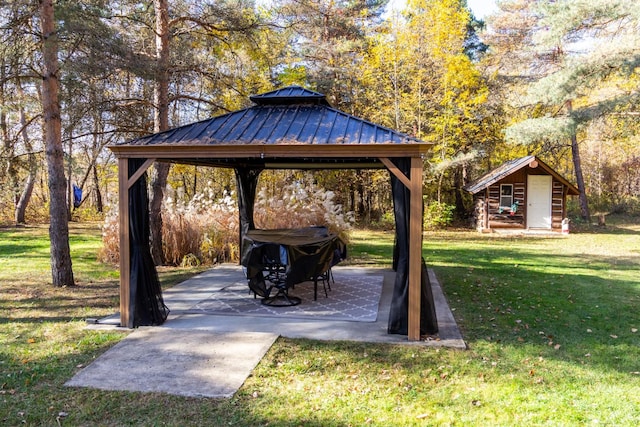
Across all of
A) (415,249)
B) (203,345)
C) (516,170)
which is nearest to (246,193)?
(203,345)

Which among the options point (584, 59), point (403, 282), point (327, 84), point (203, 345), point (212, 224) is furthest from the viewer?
point (327, 84)

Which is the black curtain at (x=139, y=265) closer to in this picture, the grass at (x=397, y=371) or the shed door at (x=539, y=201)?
the grass at (x=397, y=371)

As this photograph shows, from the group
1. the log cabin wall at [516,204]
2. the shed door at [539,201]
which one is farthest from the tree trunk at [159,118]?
the shed door at [539,201]

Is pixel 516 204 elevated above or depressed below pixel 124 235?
above

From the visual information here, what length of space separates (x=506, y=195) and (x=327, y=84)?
292 inches

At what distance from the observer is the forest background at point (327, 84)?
22.6 feet

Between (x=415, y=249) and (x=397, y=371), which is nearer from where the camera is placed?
(x=397, y=371)

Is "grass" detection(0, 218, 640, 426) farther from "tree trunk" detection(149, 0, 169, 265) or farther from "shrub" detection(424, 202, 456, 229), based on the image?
"shrub" detection(424, 202, 456, 229)

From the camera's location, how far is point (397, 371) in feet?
12.9

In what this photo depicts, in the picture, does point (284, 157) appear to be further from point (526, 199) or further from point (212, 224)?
point (526, 199)

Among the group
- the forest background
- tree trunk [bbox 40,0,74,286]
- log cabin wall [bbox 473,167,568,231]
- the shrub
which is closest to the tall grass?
the forest background

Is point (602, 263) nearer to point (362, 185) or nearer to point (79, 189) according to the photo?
point (362, 185)

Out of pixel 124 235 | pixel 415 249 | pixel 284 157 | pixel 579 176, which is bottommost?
pixel 415 249

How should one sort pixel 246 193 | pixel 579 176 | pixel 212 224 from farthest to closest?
1. pixel 579 176
2. pixel 212 224
3. pixel 246 193
